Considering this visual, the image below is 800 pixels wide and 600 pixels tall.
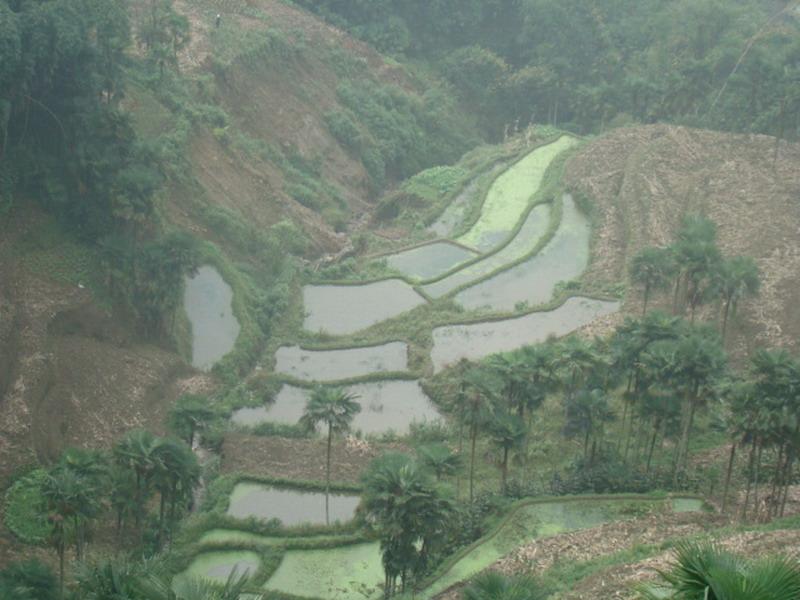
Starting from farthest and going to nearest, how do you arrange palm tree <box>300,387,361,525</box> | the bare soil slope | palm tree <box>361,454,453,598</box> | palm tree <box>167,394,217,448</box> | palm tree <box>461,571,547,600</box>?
the bare soil slope
palm tree <box>167,394,217,448</box>
palm tree <box>300,387,361,525</box>
palm tree <box>361,454,453,598</box>
palm tree <box>461,571,547,600</box>

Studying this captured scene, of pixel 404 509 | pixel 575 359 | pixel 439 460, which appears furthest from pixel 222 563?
pixel 575 359

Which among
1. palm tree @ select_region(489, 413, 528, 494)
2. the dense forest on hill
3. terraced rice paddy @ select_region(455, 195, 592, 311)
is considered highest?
the dense forest on hill

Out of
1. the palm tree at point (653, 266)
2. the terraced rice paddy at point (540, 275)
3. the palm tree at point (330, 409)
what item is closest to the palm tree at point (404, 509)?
the palm tree at point (330, 409)

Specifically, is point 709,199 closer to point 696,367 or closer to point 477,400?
point 696,367

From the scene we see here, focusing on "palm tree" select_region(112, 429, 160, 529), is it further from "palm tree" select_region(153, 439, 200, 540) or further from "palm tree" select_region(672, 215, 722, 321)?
"palm tree" select_region(672, 215, 722, 321)

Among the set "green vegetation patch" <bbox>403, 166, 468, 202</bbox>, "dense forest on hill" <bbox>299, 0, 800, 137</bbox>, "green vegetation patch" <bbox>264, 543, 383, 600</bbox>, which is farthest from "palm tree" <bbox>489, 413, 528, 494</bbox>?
"dense forest on hill" <bbox>299, 0, 800, 137</bbox>

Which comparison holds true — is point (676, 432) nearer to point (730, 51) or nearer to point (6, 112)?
point (6, 112)

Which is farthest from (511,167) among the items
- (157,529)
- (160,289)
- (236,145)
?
(157,529)

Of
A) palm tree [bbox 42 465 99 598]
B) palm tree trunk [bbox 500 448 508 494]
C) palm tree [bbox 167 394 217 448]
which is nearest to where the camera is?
palm tree [bbox 42 465 99 598]
